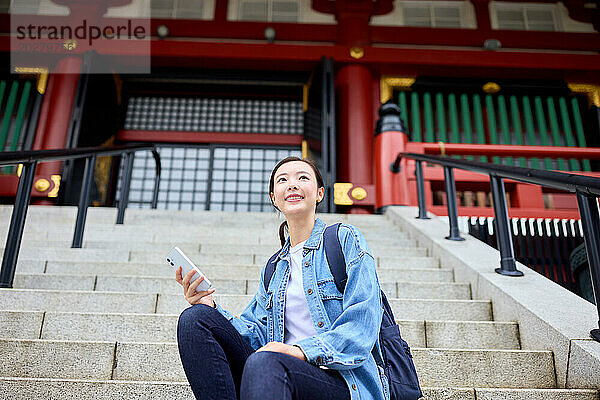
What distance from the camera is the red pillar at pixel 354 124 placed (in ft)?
20.5

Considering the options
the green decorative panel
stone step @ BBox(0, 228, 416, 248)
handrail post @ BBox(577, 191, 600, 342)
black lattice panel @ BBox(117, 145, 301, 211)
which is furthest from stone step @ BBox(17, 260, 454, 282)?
black lattice panel @ BBox(117, 145, 301, 211)

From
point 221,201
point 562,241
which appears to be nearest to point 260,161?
point 221,201

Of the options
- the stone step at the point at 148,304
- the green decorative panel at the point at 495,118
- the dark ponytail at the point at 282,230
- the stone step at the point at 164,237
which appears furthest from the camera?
the green decorative panel at the point at 495,118

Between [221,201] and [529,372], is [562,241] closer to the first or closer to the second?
[529,372]

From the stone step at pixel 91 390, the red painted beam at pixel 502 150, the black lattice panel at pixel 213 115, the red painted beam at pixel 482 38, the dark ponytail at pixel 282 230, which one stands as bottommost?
the stone step at pixel 91 390

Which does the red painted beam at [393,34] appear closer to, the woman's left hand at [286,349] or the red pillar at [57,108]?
the red pillar at [57,108]

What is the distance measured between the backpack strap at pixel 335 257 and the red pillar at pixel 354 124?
193 inches

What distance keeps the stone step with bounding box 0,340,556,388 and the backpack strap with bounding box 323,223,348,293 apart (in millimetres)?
756

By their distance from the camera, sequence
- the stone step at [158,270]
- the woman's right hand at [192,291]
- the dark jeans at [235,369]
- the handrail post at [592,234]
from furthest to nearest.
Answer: the stone step at [158,270] → the handrail post at [592,234] → the woman's right hand at [192,291] → the dark jeans at [235,369]

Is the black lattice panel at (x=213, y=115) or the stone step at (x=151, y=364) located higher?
the black lattice panel at (x=213, y=115)

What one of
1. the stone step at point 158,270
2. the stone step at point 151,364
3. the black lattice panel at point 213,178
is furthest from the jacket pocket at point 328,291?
the black lattice panel at point 213,178

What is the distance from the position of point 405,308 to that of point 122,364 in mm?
1296

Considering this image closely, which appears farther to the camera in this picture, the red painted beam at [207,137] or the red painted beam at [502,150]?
the red painted beam at [207,137]

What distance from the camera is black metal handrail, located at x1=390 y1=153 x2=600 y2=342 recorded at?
1.71 meters
